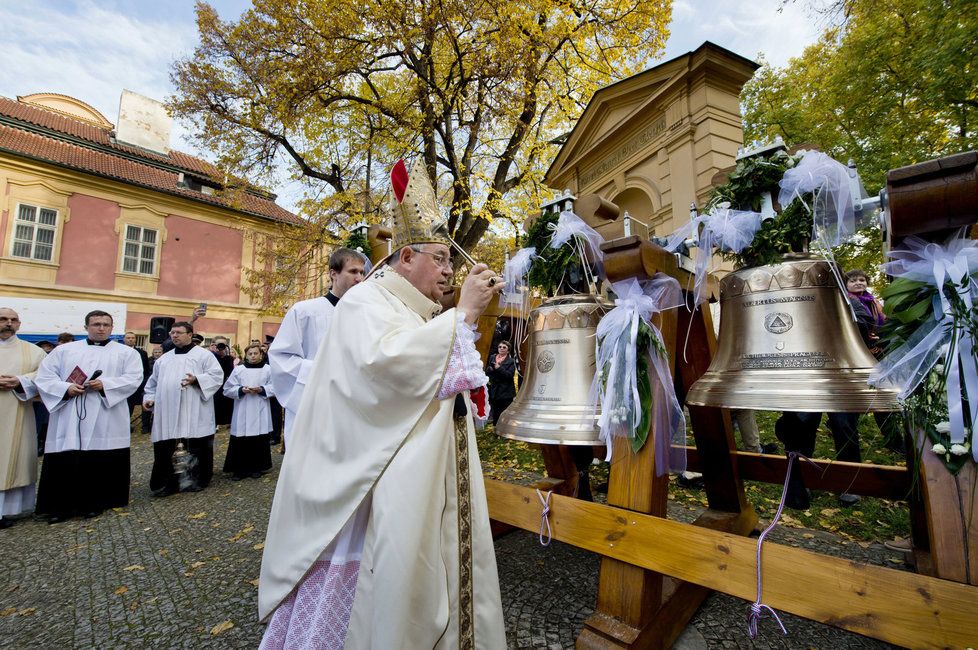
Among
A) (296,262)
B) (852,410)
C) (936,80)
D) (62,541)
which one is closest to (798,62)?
(936,80)

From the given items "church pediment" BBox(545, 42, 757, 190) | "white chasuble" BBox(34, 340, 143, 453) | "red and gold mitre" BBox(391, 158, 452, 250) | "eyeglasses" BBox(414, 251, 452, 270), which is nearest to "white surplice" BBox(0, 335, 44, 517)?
"white chasuble" BBox(34, 340, 143, 453)

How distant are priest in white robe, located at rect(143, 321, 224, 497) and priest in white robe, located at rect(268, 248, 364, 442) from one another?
10.3ft

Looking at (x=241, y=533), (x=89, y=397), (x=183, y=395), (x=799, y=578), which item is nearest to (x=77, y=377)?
(x=89, y=397)

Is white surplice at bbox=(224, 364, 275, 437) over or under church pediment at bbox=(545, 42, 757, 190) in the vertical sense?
under

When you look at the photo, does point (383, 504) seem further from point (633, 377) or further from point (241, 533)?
point (241, 533)

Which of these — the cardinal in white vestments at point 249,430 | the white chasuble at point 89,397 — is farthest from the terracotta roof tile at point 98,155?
the white chasuble at point 89,397

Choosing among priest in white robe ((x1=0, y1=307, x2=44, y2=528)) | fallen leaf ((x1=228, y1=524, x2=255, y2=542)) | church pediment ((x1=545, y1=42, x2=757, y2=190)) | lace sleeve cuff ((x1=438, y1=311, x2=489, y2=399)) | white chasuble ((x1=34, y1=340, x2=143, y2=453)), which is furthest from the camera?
church pediment ((x1=545, y1=42, x2=757, y2=190))

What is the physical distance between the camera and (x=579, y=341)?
2449 mm

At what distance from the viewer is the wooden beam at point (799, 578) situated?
133cm

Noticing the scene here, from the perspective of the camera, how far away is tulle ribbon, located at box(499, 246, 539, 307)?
8.62ft

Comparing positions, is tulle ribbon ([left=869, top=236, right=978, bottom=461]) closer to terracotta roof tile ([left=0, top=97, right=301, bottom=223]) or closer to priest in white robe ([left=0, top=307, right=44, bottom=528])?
priest in white robe ([left=0, top=307, right=44, bottom=528])

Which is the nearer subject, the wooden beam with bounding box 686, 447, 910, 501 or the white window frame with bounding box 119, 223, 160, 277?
the wooden beam with bounding box 686, 447, 910, 501

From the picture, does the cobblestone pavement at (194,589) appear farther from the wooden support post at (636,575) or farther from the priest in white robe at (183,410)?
the priest in white robe at (183,410)

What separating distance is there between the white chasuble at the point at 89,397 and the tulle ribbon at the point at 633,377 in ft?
Answer: 19.3
